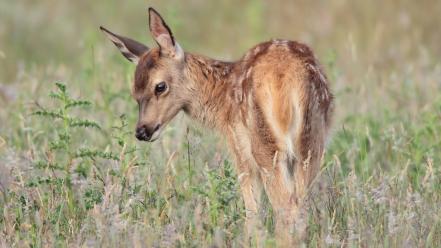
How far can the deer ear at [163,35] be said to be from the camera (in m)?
7.99

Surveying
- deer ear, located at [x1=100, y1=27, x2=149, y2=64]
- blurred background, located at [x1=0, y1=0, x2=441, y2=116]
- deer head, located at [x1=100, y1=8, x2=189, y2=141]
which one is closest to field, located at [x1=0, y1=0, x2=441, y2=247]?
blurred background, located at [x1=0, y1=0, x2=441, y2=116]

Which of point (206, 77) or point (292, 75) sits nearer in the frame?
point (292, 75)

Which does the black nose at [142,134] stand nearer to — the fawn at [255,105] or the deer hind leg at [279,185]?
the fawn at [255,105]

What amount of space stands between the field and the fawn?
0.20 metres

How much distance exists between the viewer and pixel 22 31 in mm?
16438

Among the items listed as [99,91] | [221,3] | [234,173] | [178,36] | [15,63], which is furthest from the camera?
[221,3]

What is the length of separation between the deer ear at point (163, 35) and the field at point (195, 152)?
2.22 ft

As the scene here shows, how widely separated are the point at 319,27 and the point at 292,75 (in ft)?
30.8

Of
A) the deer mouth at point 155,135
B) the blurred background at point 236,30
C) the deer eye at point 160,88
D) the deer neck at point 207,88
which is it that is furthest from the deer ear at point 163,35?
the blurred background at point 236,30

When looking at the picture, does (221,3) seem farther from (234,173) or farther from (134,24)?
(234,173)

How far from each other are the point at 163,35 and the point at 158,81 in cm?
35

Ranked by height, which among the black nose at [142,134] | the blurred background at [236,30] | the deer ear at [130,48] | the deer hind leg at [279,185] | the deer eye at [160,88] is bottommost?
the deer hind leg at [279,185]

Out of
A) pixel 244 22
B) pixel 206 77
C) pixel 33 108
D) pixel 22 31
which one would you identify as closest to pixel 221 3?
pixel 244 22

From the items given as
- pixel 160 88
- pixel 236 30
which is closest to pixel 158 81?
pixel 160 88
